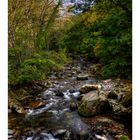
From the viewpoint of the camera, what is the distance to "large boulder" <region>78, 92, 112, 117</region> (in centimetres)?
350

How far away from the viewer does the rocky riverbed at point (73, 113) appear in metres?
2.99

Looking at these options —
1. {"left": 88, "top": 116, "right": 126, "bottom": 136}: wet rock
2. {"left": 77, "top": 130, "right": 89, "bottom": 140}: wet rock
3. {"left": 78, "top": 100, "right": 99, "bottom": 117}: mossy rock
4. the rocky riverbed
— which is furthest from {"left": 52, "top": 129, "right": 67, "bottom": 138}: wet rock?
{"left": 78, "top": 100, "right": 99, "bottom": 117}: mossy rock

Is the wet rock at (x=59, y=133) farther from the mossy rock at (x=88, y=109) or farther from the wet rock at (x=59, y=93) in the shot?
the wet rock at (x=59, y=93)

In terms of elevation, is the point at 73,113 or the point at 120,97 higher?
the point at 120,97

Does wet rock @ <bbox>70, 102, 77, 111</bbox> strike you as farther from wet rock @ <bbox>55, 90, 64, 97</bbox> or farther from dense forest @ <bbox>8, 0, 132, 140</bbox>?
wet rock @ <bbox>55, 90, 64, 97</bbox>

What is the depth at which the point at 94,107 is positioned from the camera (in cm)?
352

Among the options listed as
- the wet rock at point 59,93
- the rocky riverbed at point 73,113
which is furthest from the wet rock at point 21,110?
the wet rock at point 59,93

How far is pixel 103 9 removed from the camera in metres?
3.04

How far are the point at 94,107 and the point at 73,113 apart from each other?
0.89ft

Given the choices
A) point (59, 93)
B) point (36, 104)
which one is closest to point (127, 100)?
point (36, 104)

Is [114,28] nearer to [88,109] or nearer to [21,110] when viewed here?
[88,109]
